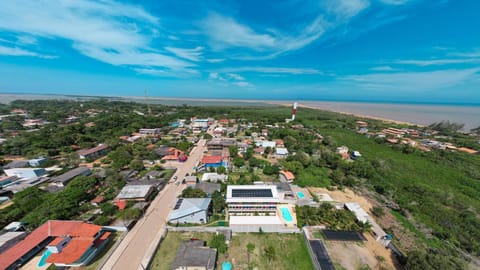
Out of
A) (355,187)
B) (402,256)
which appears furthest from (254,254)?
(355,187)

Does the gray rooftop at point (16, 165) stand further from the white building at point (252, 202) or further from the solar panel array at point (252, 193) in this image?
the solar panel array at point (252, 193)

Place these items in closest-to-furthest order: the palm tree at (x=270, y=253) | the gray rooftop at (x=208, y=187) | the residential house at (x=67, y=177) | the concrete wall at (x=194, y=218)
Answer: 1. the palm tree at (x=270, y=253)
2. the concrete wall at (x=194, y=218)
3. the gray rooftop at (x=208, y=187)
4. the residential house at (x=67, y=177)

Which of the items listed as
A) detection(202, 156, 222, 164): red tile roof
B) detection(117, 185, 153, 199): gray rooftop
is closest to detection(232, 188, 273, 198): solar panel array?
detection(117, 185, 153, 199): gray rooftop

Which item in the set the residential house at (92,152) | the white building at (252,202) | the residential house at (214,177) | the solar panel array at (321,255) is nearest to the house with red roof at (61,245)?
the white building at (252,202)

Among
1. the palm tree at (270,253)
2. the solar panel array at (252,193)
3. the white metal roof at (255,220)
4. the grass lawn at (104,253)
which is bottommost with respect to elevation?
the grass lawn at (104,253)

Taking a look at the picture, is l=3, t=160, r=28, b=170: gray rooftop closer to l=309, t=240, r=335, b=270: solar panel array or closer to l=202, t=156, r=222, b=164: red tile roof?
l=202, t=156, r=222, b=164: red tile roof

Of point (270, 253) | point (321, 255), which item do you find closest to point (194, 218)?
point (270, 253)

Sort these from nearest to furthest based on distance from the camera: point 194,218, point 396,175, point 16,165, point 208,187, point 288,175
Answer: point 194,218, point 208,187, point 288,175, point 16,165, point 396,175

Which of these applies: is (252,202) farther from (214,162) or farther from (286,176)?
(214,162)
